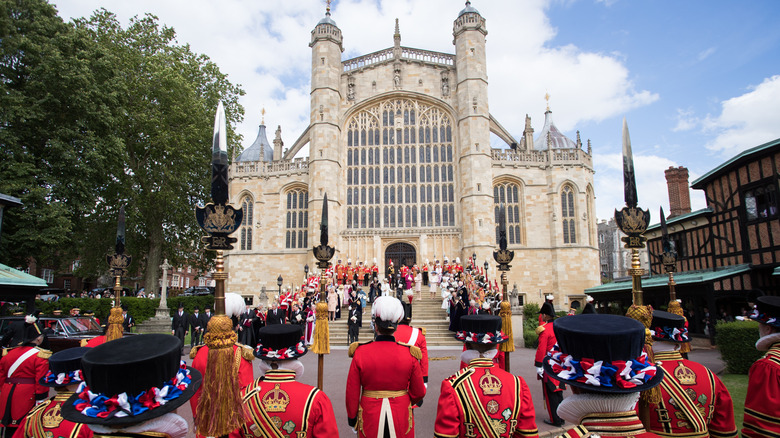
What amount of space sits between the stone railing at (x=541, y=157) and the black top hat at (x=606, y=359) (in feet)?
96.3

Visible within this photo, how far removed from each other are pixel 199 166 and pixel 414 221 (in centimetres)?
1407

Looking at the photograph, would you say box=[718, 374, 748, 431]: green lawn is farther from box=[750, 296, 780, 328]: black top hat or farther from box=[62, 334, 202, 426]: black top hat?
box=[62, 334, 202, 426]: black top hat

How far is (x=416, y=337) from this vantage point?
5.25m

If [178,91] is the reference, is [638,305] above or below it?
below

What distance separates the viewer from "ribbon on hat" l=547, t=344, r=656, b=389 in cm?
221

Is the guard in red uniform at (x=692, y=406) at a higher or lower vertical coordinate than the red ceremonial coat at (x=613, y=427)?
lower

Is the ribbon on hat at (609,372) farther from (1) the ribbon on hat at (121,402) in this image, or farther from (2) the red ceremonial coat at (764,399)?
(1) the ribbon on hat at (121,402)

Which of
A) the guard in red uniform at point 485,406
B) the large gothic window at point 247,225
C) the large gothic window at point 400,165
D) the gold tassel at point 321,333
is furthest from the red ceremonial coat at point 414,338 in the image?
the large gothic window at point 247,225

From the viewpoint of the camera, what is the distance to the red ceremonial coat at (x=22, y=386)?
530 cm

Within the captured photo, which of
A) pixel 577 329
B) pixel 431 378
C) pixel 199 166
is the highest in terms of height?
pixel 199 166

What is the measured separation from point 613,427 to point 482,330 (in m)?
1.72

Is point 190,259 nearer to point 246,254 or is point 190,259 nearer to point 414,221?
point 246,254

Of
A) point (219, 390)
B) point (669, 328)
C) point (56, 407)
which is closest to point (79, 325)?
point (56, 407)

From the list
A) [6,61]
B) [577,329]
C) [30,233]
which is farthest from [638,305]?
[6,61]
